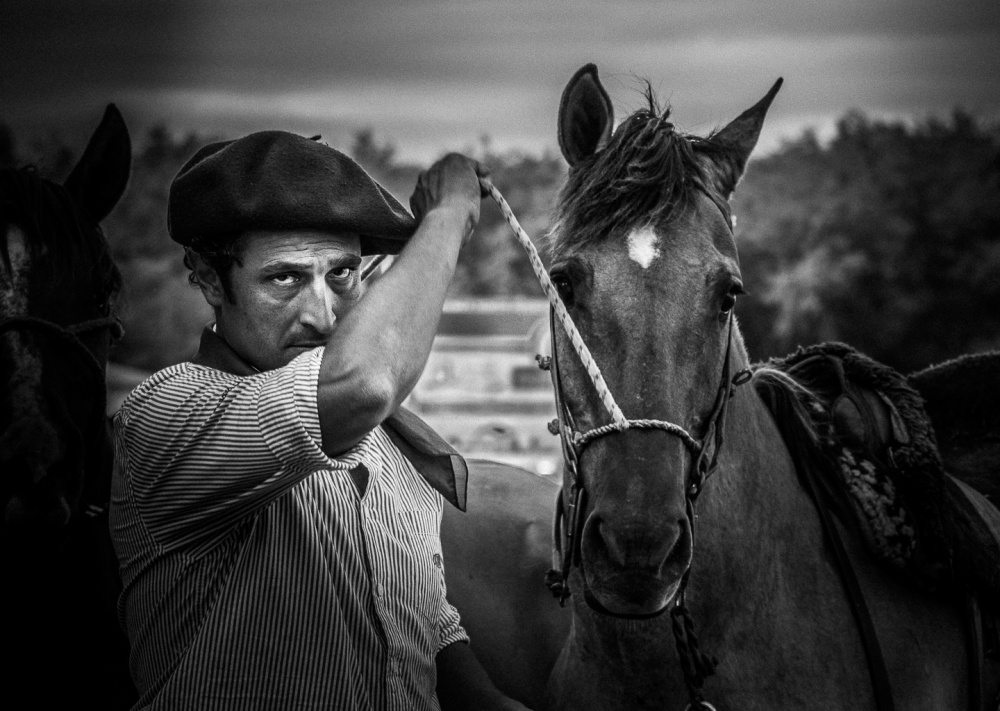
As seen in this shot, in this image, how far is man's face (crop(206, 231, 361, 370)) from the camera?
6.29 ft

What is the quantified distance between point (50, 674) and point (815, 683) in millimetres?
2417

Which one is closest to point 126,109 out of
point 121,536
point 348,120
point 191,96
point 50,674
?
point 191,96

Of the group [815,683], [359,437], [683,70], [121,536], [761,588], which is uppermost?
[683,70]

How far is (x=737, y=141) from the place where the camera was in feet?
8.23

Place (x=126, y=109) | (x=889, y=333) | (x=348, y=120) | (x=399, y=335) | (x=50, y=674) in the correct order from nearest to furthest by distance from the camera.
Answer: (x=399, y=335), (x=50, y=674), (x=126, y=109), (x=348, y=120), (x=889, y=333)

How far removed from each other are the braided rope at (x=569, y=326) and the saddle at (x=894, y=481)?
3.01 ft

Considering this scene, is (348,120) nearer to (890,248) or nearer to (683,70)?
(683,70)

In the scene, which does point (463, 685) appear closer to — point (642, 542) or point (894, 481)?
point (642, 542)

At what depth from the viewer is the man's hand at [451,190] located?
1876mm

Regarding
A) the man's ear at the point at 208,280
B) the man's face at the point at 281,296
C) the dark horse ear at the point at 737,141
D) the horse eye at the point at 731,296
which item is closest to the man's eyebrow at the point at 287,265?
the man's face at the point at 281,296

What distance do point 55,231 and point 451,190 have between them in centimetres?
201

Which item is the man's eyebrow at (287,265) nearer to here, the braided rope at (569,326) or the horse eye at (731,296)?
the braided rope at (569,326)

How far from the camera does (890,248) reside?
2052 centimetres

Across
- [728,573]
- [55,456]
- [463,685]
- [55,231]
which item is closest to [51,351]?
[55,456]
